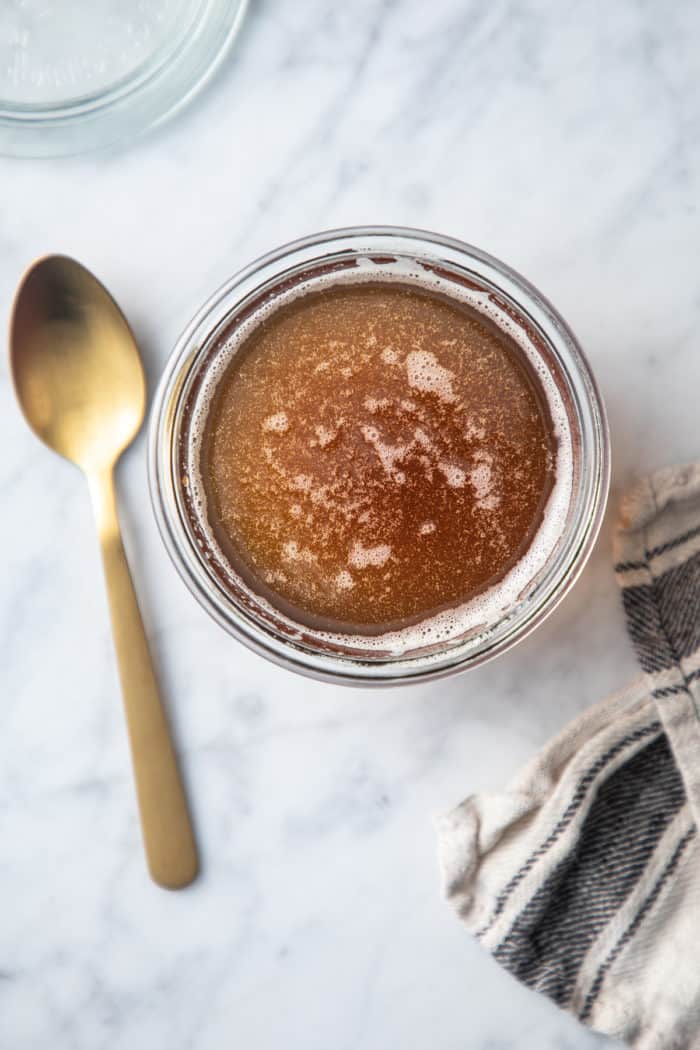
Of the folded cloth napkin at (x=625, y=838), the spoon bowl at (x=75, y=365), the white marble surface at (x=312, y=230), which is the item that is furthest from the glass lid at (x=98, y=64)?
the folded cloth napkin at (x=625, y=838)

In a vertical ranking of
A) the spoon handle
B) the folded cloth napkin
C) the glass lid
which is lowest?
the folded cloth napkin

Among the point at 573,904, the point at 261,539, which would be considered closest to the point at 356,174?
the point at 261,539

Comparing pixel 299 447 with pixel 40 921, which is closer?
pixel 299 447

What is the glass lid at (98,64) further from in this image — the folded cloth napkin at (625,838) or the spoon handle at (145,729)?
the folded cloth napkin at (625,838)

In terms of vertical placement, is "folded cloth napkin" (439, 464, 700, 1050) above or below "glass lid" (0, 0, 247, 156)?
below

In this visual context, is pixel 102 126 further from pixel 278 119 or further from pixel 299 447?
pixel 299 447

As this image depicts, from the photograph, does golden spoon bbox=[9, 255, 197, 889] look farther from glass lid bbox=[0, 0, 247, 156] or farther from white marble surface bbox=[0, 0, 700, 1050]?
glass lid bbox=[0, 0, 247, 156]

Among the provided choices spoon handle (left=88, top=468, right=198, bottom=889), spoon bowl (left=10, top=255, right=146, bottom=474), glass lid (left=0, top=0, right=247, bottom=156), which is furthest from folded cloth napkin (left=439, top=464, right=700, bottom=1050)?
glass lid (left=0, top=0, right=247, bottom=156)
